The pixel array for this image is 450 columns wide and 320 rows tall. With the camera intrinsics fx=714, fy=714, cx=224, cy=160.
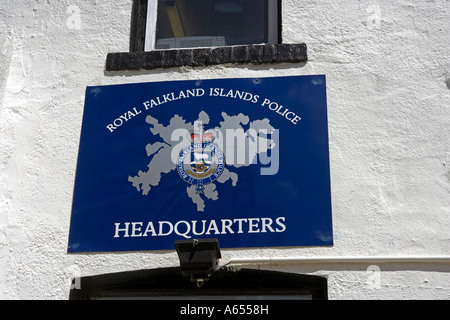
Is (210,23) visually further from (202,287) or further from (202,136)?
(202,287)

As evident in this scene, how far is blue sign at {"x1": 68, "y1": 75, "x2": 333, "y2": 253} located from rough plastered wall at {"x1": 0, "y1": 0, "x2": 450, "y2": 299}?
0.09 metres

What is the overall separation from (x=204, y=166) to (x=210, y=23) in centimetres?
139

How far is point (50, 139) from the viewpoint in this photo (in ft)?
16.8

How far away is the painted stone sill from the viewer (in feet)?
17.2

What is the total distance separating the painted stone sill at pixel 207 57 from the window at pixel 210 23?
22 cm

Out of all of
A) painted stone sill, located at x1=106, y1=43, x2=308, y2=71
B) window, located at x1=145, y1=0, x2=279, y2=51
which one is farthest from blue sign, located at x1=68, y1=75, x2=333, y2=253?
window, located at x1=145, y1=0, x2=279, y2=51

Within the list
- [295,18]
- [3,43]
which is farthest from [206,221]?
[3,43]

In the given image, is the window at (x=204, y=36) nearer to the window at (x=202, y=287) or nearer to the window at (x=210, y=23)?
the window at (x=210, y=23)

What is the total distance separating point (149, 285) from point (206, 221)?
0.56m

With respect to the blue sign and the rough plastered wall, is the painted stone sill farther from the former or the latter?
the blue sign

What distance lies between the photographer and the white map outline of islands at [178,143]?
4816mm

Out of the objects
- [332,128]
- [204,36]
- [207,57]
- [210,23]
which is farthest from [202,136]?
[210,23]
